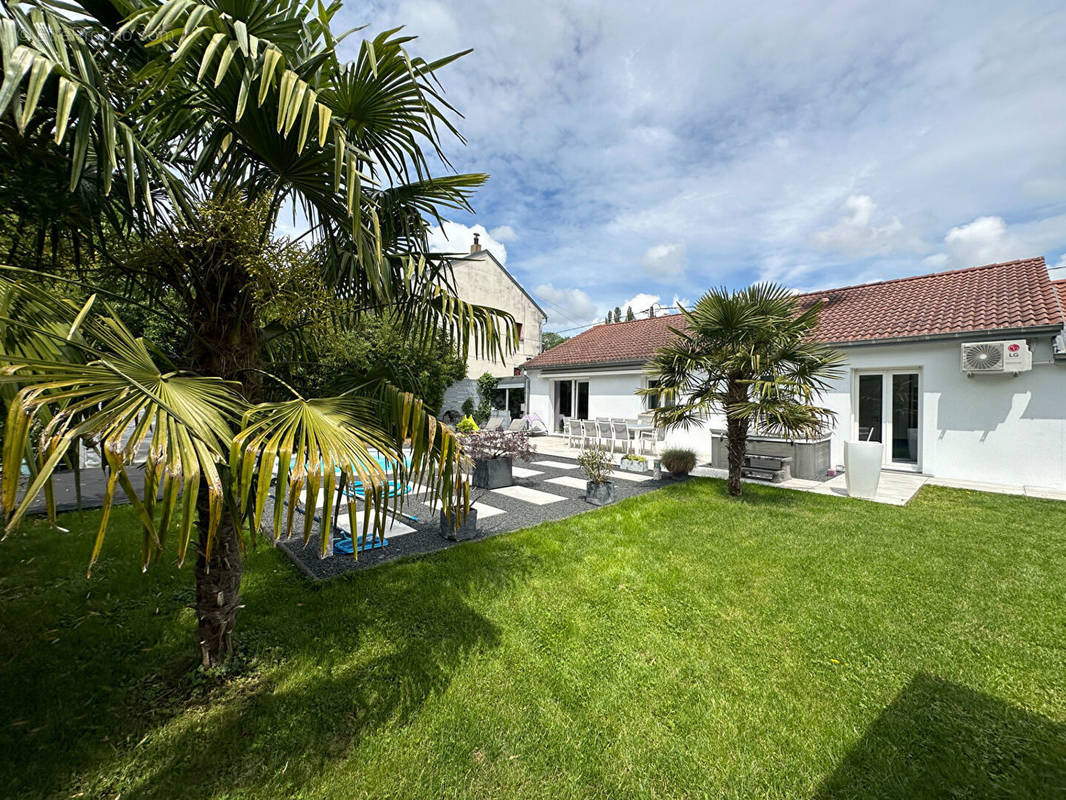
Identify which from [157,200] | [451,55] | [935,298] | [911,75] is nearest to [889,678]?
[451,55]

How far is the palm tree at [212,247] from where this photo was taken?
1.58 m

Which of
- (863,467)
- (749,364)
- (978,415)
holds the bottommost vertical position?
(863,467)

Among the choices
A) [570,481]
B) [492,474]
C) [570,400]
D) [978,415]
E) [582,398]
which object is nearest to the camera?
[492,474]

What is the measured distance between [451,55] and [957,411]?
12.9m

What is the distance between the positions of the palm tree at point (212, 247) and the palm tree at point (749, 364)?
19.2 ft

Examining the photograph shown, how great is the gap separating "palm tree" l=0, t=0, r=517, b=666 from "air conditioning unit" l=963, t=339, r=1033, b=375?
37.2 ft

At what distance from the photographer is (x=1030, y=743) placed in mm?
2467

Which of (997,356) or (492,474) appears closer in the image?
(997,356)

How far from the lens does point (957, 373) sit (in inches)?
387

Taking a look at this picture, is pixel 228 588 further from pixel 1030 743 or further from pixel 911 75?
pixel 911 75

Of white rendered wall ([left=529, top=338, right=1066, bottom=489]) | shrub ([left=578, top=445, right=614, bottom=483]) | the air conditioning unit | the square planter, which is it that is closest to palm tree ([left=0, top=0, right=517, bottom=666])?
shrub ([left=578, top=445, right=614, bottom=483])

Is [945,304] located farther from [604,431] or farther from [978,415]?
[604,431]

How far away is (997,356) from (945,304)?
326 centimetres

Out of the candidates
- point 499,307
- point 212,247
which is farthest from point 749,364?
point 499,307
